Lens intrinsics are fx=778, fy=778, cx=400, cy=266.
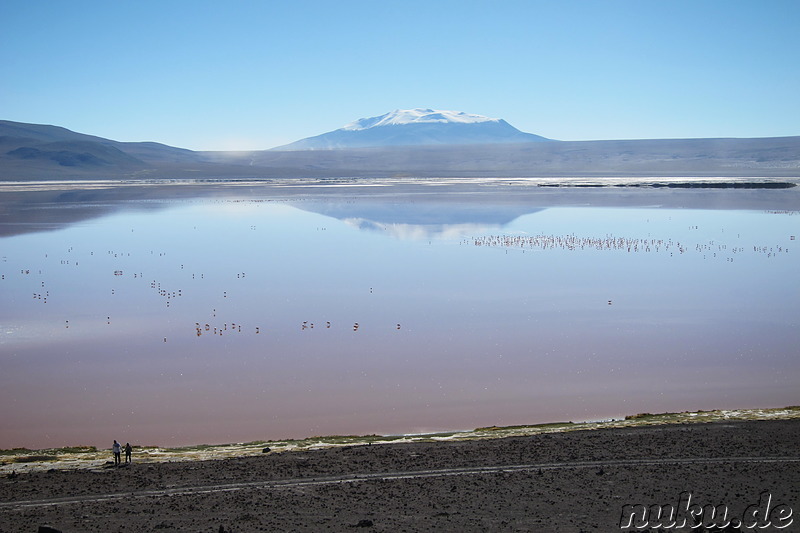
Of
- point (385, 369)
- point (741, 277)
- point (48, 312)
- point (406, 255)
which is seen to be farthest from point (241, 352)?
point (741, 277)

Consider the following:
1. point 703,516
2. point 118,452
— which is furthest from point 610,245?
point 118,452

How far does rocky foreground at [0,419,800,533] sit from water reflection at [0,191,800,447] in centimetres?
184

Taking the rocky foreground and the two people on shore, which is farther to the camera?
the two people on shore

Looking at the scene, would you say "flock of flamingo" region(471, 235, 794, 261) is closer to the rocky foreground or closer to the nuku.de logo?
the rocky foreground

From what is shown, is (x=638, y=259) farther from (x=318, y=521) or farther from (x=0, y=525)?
(x=0, y=525)

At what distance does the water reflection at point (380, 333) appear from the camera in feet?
43.2

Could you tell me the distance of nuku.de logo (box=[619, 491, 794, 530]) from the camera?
8.30 m

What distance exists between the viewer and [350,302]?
829 inches

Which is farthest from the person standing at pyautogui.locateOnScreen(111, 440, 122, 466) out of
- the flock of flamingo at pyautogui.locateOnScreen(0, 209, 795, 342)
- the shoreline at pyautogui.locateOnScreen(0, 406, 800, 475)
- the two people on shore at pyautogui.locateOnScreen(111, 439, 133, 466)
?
the flock of flamingo at pyautogui.locateOnScreen(0, 209, 795, 342)

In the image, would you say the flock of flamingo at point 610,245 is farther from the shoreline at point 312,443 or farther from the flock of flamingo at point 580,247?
the shoreline at point 312,443

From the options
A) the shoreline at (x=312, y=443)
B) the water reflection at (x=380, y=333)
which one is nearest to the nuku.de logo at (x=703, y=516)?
the shoreline at (x=312, y=443)

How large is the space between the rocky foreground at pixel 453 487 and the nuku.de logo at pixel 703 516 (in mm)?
20

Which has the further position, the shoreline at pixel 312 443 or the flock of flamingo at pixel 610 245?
the flock of flamingo at pixel 610 245

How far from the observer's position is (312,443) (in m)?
11.5
